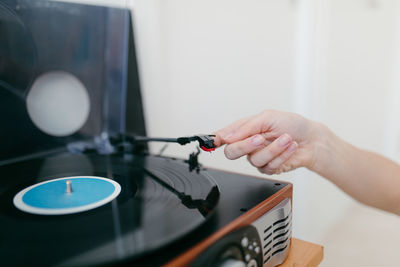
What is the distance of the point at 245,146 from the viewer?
58cm

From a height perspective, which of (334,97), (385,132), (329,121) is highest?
(334,97)

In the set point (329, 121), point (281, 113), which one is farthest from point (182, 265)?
point (329, 121)

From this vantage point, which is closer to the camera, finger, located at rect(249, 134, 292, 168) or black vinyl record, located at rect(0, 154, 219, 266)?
black vinyl record, located at rect(0, 154, 219, 266)

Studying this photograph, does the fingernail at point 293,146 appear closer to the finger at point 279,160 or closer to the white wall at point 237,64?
the finger at point 279,160

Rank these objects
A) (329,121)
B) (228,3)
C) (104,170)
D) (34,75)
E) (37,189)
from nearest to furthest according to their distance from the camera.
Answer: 1. (37,189)
2. (104,170)
3. (34,75)
4. (228,3)
5. (329,121)

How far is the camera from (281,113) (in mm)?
667

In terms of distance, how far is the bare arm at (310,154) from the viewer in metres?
0.60

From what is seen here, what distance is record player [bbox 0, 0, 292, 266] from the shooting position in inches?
13.6

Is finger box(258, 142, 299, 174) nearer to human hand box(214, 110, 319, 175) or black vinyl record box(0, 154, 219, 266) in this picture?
human hand box(214, 110, 319, 175)

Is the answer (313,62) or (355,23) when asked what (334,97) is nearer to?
(313,62)

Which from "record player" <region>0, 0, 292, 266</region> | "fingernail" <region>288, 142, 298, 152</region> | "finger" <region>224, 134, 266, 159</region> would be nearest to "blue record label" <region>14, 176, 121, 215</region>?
"record player" <region>0, 0, 292, 266</region>

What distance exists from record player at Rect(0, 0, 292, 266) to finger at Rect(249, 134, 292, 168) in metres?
0.06

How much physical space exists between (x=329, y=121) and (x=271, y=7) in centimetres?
64

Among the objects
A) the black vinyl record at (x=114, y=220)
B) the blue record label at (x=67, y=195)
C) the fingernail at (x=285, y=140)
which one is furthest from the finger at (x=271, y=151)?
the blue record label at (x=67, y=195)
